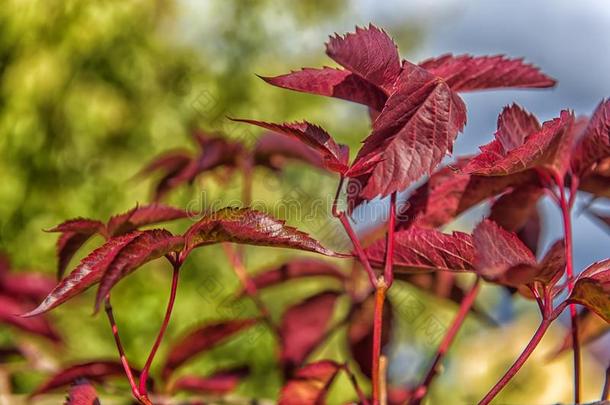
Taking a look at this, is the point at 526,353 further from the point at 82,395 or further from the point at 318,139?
the point at 82,395

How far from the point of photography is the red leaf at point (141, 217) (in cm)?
58

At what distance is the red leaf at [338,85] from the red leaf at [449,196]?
0.12m

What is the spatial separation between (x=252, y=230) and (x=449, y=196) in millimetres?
236

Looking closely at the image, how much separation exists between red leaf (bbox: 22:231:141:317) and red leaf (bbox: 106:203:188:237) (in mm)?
97

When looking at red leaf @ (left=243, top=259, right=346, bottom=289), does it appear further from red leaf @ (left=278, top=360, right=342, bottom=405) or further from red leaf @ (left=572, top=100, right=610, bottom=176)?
red leaf @ (left=572, top=100, right=610, bottom=176)

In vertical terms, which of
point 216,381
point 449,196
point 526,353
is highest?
point 449,196

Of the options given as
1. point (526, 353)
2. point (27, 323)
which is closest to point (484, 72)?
point (526, 353)

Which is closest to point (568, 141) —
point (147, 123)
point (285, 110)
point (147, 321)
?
point (147, 321)

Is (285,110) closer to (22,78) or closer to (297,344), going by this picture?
(22,78)

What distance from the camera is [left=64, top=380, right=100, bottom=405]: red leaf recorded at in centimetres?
55

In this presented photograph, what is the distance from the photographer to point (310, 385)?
2.24 ft

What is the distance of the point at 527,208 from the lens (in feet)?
2.31

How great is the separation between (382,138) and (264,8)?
332 cm

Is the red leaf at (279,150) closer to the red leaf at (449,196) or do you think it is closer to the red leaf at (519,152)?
the red leaf at (449,196)
